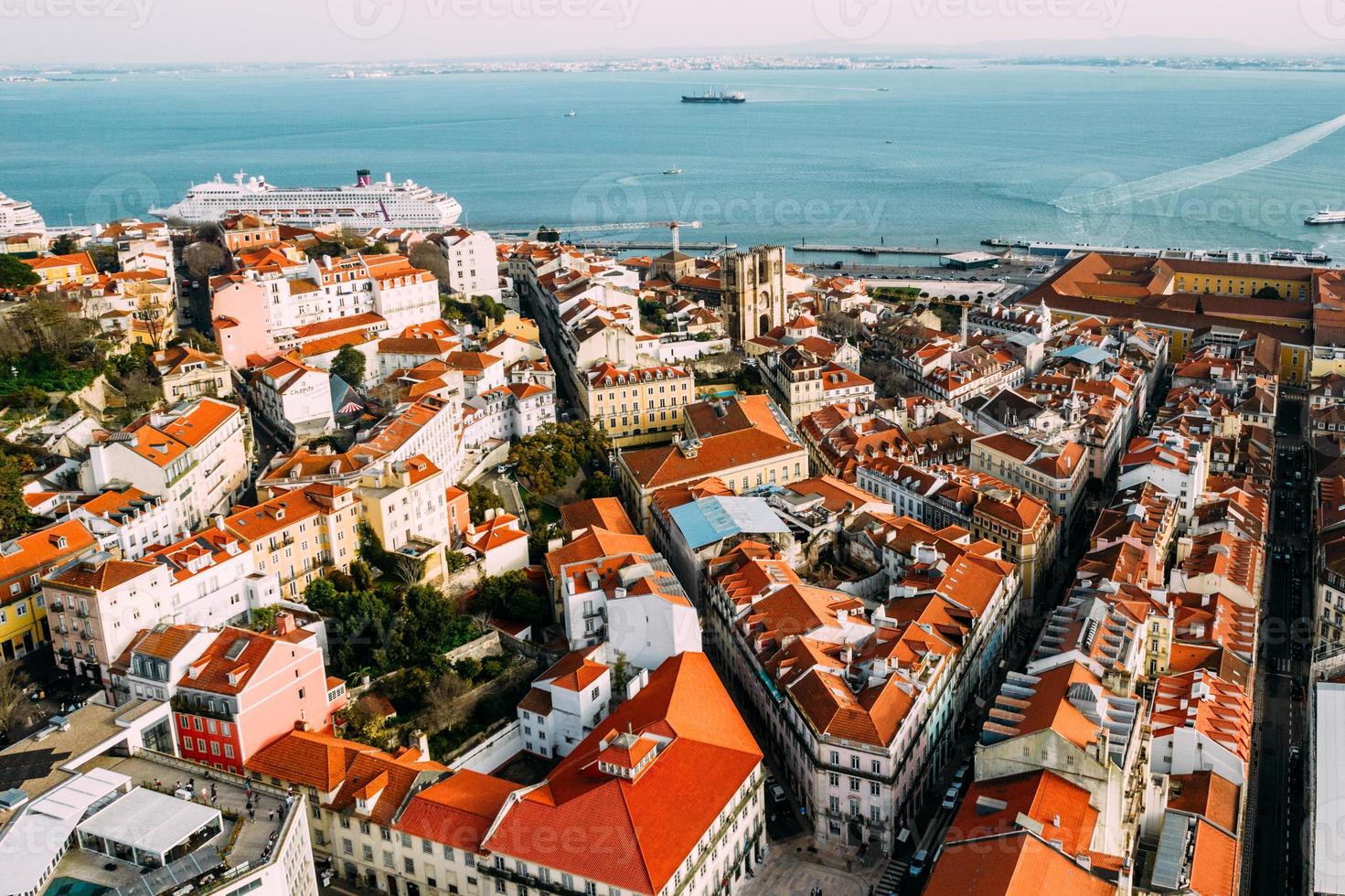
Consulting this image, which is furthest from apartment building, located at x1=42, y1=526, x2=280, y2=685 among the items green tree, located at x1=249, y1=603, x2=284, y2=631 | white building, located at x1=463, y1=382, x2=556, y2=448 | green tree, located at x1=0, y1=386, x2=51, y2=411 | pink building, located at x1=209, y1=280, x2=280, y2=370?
pink building, located at x1=209, y1=280, x2=280, y2=370

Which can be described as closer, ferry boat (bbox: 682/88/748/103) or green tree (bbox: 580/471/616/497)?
green tree (bbox: 580/471/616/497)

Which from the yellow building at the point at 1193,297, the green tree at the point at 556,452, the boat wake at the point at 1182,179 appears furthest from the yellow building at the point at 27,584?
the boat wake at the point at 1182,179

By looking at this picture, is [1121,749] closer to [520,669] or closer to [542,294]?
[520,669]

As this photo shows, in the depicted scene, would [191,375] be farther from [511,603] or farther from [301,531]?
[511,603]

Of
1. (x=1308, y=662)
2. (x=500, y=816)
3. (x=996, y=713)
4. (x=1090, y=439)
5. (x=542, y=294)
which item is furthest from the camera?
(x=542, y=294)

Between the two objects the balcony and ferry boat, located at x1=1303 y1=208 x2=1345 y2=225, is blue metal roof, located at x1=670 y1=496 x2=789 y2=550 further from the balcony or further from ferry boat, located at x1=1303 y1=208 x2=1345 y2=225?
ferry boat, located at x1=1303 y1=208 x2=1345 y2=225

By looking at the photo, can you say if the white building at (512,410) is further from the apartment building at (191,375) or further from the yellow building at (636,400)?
the apartment building at (191,375)

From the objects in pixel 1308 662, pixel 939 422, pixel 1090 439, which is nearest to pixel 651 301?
pixel 939 422
